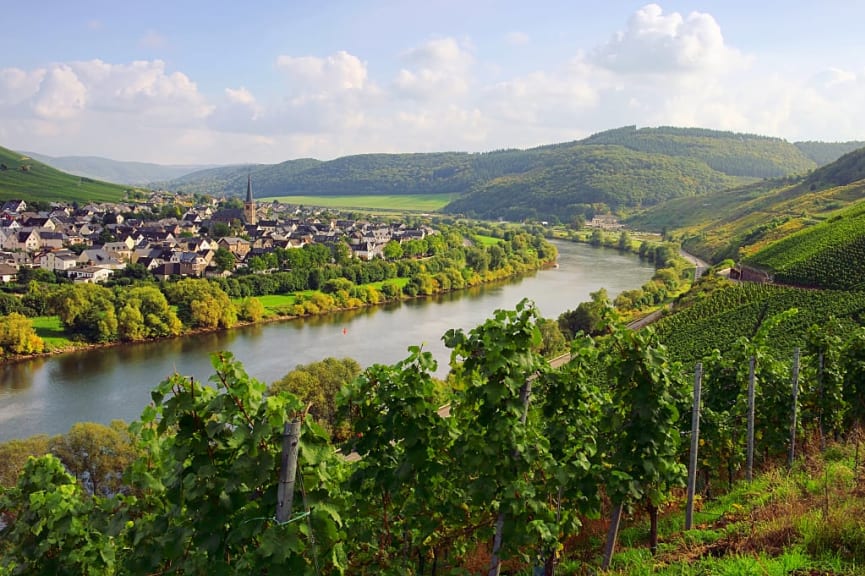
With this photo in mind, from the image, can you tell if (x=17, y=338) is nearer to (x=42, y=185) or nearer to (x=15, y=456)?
(x=15, y=456)

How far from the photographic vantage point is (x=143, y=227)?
57750 mm

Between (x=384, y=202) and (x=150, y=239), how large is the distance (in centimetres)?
9657

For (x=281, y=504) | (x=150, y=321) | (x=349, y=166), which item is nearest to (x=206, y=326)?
(x=150, y=321)

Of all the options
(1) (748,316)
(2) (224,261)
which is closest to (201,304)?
(2) (224,261)

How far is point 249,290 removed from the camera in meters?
37.1

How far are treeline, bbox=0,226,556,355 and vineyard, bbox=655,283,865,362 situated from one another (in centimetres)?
1977

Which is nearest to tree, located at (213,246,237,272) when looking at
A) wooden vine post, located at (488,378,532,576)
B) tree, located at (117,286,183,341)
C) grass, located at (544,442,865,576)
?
tree, located at (117,286,183,341)

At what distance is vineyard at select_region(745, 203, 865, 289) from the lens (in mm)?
26453

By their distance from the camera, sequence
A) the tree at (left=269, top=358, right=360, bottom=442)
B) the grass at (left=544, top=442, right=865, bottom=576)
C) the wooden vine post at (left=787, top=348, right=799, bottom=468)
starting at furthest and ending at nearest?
the tree at (left=269, top=358, right=360, bottom=442)
the wooden vine post at (left=787, top=348, right=799, bottom=468)
the grass at (left=544, top=442, right=865, bottom=576)

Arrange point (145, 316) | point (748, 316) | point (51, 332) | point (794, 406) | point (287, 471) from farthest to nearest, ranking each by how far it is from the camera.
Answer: point (145, 316) < point (51, 332) < point (748, 316) < point (794, 406) < point (287, 471)

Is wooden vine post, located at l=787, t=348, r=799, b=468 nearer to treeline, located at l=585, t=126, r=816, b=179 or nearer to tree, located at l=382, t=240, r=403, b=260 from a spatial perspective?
tree, located at l=382, t=240, r=403, b=260

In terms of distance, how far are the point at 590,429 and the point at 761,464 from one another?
3544 millimetres

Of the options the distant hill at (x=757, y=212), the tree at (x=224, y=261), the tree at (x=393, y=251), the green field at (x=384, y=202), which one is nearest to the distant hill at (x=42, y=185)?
the tree at (x=224, y=261)

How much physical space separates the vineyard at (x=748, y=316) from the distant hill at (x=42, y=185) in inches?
2674
